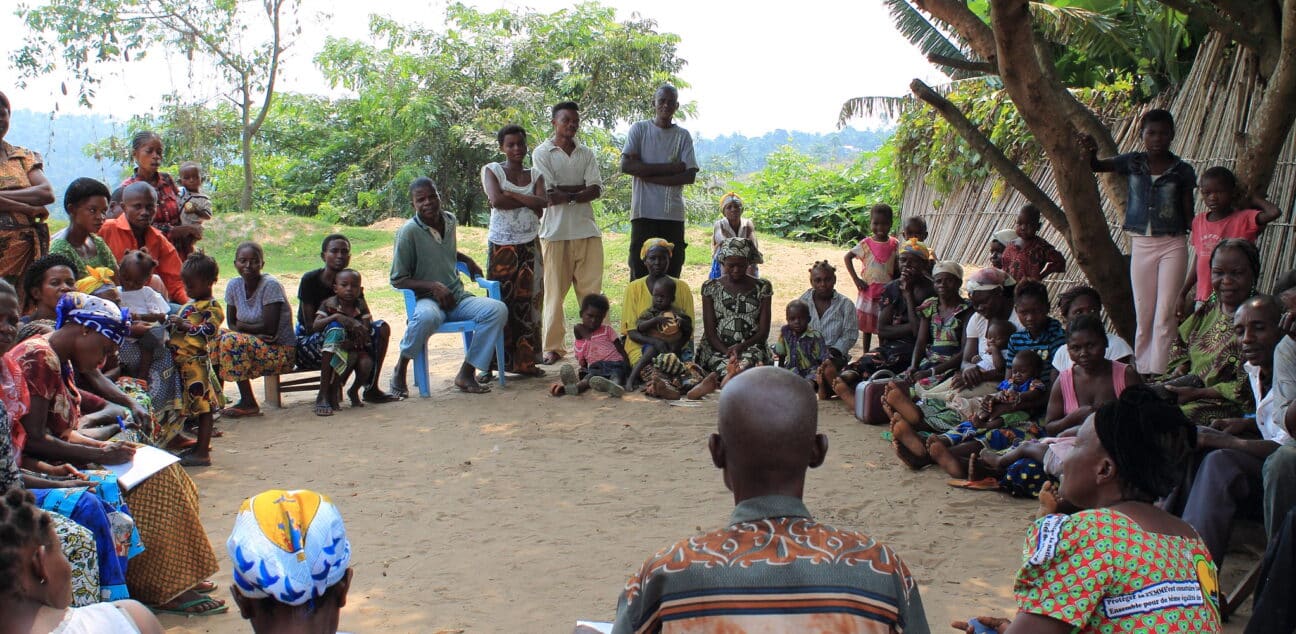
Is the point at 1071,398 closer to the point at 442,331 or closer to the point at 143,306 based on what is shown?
the point at 442,331

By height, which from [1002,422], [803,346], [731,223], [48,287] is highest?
[731,223]

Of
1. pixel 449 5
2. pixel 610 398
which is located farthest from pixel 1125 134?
pixel 449 5

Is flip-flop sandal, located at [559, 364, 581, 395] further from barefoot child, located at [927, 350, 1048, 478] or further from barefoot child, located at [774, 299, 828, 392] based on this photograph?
barefoot child, located at [927, 350, 1048, 478]

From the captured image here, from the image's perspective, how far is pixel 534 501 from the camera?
17.1 feet

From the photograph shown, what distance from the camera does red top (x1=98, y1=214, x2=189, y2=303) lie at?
648 cm

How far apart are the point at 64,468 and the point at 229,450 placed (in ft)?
8.65

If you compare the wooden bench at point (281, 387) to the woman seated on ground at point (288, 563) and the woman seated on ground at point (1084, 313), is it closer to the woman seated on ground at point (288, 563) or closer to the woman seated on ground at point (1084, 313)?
the woman seated on ground at point (1084, 313)

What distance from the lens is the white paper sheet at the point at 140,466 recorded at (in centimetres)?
370

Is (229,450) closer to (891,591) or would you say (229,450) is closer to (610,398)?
(610,398)

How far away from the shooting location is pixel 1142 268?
6.58m

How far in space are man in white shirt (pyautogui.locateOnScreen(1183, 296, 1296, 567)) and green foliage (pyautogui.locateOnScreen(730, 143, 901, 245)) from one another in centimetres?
1185

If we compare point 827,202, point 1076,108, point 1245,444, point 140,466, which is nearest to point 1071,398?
point 1245,444

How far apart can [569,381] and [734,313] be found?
137 centimetres

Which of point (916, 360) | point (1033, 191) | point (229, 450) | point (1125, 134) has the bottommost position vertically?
point (229, 450)
